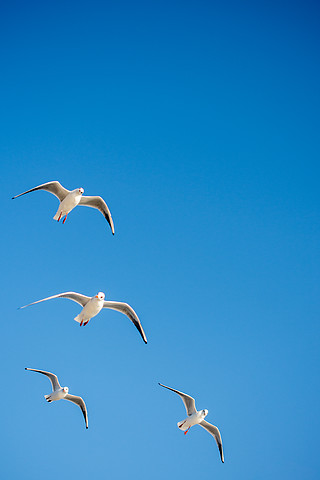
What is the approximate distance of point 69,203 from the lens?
61.5 ft

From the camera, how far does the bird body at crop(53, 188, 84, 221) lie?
1856 centimetres

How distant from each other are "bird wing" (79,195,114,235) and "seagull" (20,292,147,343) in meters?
2.84

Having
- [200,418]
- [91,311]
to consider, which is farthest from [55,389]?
[200,418]

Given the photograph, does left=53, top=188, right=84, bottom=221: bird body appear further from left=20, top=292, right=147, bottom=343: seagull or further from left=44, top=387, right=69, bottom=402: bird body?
left=44, top=387, right=69, bottom=402: bird body

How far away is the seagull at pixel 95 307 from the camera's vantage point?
59.9 ft

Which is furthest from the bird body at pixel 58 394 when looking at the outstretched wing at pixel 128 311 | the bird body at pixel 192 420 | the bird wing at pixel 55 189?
the bird wing at pixel 55 189

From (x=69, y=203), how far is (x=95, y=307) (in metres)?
3.91

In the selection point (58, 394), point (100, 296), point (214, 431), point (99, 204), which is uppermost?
point (99, 204)

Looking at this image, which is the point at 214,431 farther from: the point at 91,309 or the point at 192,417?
the point at 91,309

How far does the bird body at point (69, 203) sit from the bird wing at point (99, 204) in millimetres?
611

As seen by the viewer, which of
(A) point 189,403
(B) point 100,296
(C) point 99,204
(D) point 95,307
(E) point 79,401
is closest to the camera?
(B) point 100,296

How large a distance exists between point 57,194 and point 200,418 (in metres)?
10.3

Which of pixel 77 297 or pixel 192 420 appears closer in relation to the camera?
pixel 77 297

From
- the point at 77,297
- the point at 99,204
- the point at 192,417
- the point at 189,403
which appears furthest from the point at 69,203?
the point at 192,417
